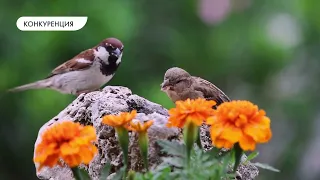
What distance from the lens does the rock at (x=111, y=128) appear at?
3.04ft

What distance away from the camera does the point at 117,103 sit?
3.56ft

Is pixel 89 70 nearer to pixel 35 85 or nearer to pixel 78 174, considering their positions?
pixel 35 85

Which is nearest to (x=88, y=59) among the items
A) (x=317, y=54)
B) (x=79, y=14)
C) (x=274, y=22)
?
(x=79, y=14)

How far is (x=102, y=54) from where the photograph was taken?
174 centimetres

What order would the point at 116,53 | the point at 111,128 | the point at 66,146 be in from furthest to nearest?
the point at 116,53 < the point at 111,128 < the point at 66,146

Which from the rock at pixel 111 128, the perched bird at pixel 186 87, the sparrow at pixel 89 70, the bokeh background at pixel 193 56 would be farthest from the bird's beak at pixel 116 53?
the rock at pixel 111 128

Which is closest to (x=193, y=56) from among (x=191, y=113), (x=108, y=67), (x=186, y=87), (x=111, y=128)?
(x=108, y=67)

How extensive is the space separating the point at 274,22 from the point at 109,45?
0.86m

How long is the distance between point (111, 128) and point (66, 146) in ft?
1.00

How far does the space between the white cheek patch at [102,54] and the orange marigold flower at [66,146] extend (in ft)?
3.24

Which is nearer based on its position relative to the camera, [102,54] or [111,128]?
[111,128]

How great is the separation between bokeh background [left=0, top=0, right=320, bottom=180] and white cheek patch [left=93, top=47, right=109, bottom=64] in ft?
0.76

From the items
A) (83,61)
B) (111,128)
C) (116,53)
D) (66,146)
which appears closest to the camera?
(66,146)

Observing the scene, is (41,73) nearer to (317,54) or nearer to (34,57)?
(34,57)
